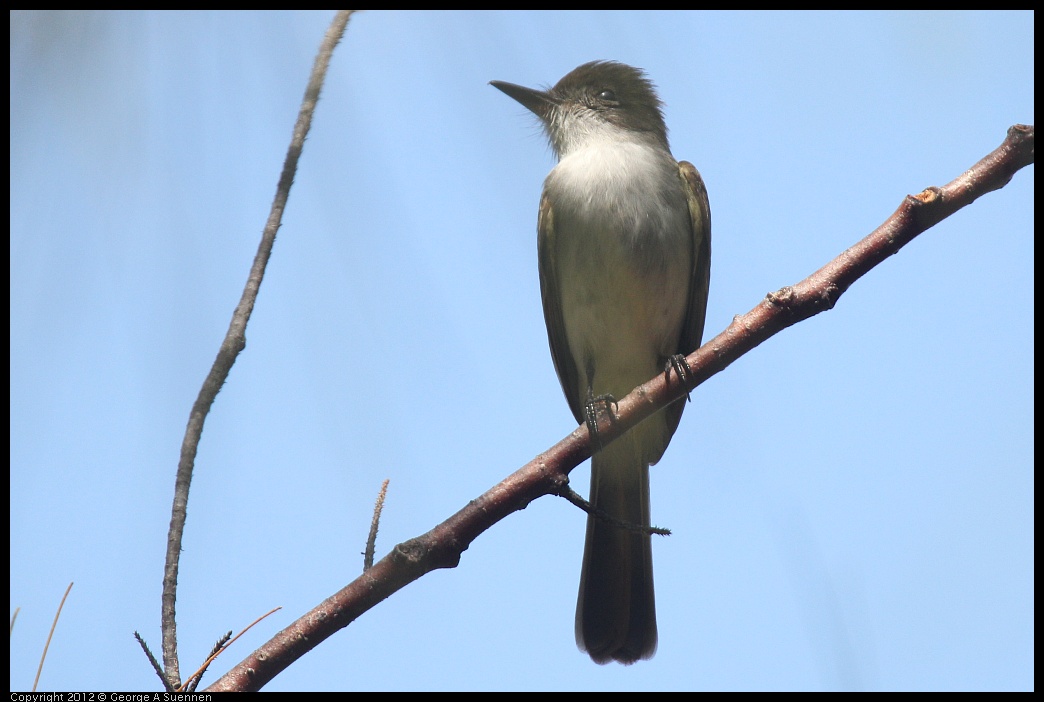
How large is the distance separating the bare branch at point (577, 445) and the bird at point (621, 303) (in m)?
1.50

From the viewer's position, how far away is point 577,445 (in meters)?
2.54

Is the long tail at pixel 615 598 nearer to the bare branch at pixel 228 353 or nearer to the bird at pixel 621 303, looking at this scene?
the bird at pixel 621 303

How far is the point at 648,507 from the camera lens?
184 inches

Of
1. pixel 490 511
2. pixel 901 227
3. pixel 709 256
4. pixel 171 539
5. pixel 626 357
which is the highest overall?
pixel 709 256

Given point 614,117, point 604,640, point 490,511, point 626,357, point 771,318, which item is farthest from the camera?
point 614,117

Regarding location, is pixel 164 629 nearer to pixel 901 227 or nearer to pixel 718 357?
pixel 718 357

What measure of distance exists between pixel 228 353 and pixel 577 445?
99 centimetres

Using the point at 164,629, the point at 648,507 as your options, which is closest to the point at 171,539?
the point at 164,629

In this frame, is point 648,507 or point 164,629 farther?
point 648,507

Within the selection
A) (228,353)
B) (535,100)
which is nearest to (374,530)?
(228,353)

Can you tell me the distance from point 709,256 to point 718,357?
76.9 inches

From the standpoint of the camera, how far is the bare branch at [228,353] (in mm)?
2000

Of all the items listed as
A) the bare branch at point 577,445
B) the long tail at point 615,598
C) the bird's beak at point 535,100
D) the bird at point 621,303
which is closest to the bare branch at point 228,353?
the bare branch at point 577,445

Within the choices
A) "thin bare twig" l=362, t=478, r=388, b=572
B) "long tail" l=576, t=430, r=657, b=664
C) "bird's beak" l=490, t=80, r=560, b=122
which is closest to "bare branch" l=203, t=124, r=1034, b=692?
"thin bare twig" l=362, t=478, r=388, b=572
